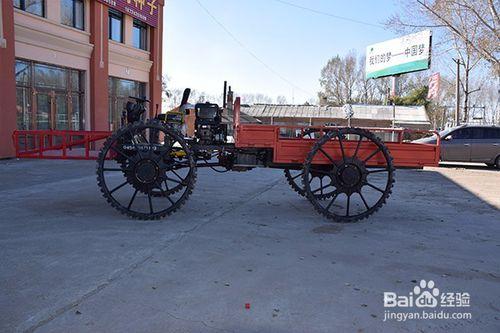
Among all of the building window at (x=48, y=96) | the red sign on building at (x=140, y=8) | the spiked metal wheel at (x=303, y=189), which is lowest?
the spiked metal wheel at (x=303, y=189)

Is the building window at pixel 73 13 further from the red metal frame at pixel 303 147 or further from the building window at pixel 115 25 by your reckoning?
the red metal frame at pixel 303 147

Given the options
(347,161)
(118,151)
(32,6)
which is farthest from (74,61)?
(347,161)

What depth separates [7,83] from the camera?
14.2m

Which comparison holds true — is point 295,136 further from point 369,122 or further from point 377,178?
point 369,122

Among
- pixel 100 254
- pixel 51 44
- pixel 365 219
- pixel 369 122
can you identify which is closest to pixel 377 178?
pixel 365 219

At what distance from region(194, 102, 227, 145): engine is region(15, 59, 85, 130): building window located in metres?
10.7

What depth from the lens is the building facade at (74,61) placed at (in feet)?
47.8

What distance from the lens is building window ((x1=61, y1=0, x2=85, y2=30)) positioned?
17.0 m

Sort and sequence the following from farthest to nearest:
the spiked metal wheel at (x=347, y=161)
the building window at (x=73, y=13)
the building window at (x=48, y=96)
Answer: the building window at (x=73, y=13) < the building window at (x=48, y=96) < the spiked metal wheel at (x=347, y=161)

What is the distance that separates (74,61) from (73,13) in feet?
5.91

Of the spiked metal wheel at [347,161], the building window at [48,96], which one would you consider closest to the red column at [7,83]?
the building window at [48,96]

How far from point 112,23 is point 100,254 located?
17.3m

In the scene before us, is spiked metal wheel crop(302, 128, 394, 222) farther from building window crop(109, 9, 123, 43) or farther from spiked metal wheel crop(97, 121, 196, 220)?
building window crop(109, 9, 123, 43)

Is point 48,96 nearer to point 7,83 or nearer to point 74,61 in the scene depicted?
point 74,61
